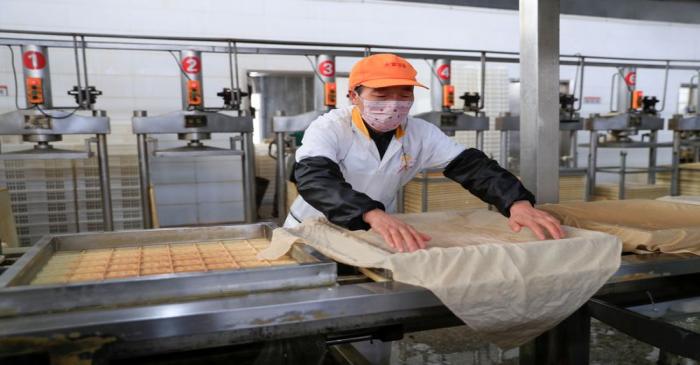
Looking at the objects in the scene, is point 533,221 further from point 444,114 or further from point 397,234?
point 444,114

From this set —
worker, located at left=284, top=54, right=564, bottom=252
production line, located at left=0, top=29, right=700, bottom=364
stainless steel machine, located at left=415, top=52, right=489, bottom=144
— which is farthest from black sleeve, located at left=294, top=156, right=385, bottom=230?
stainless steel machine, located at left=415, top=52, right=489, bottom=144

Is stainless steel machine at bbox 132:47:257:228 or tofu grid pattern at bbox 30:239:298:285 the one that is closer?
tofu grid pattern at bbox 30:239:298:285

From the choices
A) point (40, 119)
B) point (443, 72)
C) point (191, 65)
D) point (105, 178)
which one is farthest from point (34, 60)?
point (443, 72)

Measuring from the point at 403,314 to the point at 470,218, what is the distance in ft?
1.91

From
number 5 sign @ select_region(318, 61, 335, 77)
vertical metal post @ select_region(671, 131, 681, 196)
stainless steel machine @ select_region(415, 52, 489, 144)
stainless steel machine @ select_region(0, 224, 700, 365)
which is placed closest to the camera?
stainless steel machine @ select_region(0, 224, 700, 365)

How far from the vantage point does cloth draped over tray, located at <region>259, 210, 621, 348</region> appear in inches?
37.1

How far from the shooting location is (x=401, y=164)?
1798 millimetres

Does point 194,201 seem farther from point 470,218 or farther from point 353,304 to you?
point 353,304

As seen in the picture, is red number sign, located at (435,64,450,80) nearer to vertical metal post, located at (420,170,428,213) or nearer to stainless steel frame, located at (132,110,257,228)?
vertical metal post, located at (420,170,428,213)

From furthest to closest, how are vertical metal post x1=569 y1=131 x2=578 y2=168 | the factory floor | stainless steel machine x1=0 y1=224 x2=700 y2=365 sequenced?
vertical metal post x1=569 y1=131 x2=578 y2=168 < the factory floor < stainless steel machine x1=0 y1=224 x2=700 y2=365

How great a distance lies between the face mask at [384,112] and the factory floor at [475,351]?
1.37 m

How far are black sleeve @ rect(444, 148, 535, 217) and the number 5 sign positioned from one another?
268 centimetres

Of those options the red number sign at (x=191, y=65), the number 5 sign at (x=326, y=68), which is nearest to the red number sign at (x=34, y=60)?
the red number sign at (x=191, y=65)

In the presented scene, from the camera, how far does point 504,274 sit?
958 mm
